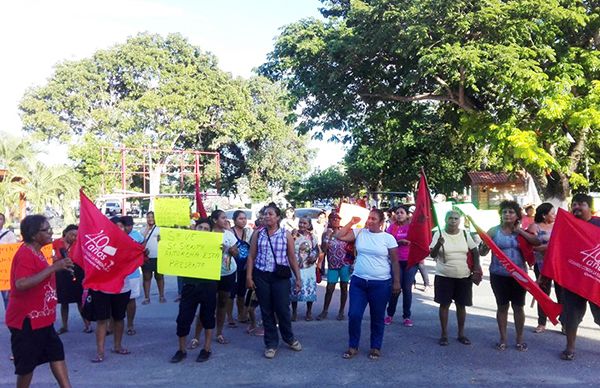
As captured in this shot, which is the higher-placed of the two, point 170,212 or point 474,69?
point 474,69

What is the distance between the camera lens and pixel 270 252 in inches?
259

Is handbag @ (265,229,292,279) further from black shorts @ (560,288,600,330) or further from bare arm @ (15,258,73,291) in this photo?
black shorts @ (560,288,600,330)

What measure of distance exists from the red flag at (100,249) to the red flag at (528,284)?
4.15m

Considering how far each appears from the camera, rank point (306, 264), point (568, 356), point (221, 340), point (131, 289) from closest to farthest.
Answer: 1. point (568, 356)
2. point (221, 340)
3. point (131, 289)
4. point (306, 264)

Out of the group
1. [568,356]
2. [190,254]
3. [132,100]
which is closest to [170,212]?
[190,254]

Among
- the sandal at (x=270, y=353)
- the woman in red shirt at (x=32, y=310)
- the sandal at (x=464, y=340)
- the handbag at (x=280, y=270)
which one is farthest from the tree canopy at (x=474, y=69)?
the woman in red shirt at (x=32, y=310)

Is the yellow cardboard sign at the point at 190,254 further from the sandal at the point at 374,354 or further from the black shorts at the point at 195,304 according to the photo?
the sandal at the point at 374,354

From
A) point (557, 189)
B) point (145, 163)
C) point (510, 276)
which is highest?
point (145, 163)

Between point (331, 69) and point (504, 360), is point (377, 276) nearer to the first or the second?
point (504, 360)

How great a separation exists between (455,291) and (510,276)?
67cm

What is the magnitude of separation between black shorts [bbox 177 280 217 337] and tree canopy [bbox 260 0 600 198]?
396 inches

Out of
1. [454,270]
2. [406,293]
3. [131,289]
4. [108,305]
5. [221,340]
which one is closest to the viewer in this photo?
[108,305]

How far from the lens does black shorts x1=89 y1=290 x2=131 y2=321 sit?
21.2 feet

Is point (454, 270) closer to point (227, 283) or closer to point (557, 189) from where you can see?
point (227, 283)
